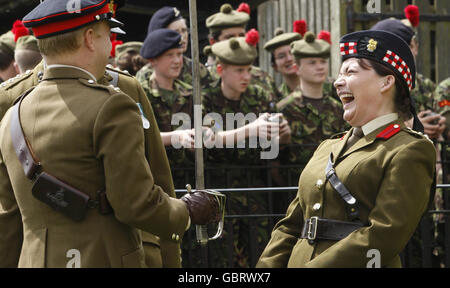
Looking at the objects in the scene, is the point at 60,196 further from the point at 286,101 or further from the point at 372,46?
the point at 286,101

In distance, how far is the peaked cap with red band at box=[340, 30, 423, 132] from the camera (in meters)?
3.20

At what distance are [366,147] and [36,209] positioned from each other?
52.7 inches

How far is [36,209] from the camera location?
280 centimetres

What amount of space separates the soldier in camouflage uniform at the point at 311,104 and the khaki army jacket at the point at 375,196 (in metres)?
2.86

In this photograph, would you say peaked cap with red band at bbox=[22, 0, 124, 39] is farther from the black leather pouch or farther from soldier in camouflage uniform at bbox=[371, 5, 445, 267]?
soldier in camouflage uniform at bbox=[371, 5, 445, 267]

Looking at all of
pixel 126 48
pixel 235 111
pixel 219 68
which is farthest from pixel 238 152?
pixel 126 48

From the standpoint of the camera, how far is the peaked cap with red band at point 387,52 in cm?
320

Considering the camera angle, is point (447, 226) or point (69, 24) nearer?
point (69, 24)

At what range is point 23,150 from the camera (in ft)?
9.08

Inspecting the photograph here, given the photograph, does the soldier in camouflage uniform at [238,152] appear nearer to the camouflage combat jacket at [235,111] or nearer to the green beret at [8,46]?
the camouflage combat jacket at [235,111]

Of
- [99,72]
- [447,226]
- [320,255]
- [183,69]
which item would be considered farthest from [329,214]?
[183,69]

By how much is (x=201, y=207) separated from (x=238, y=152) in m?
2.83

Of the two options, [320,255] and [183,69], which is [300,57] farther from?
[320,255]
